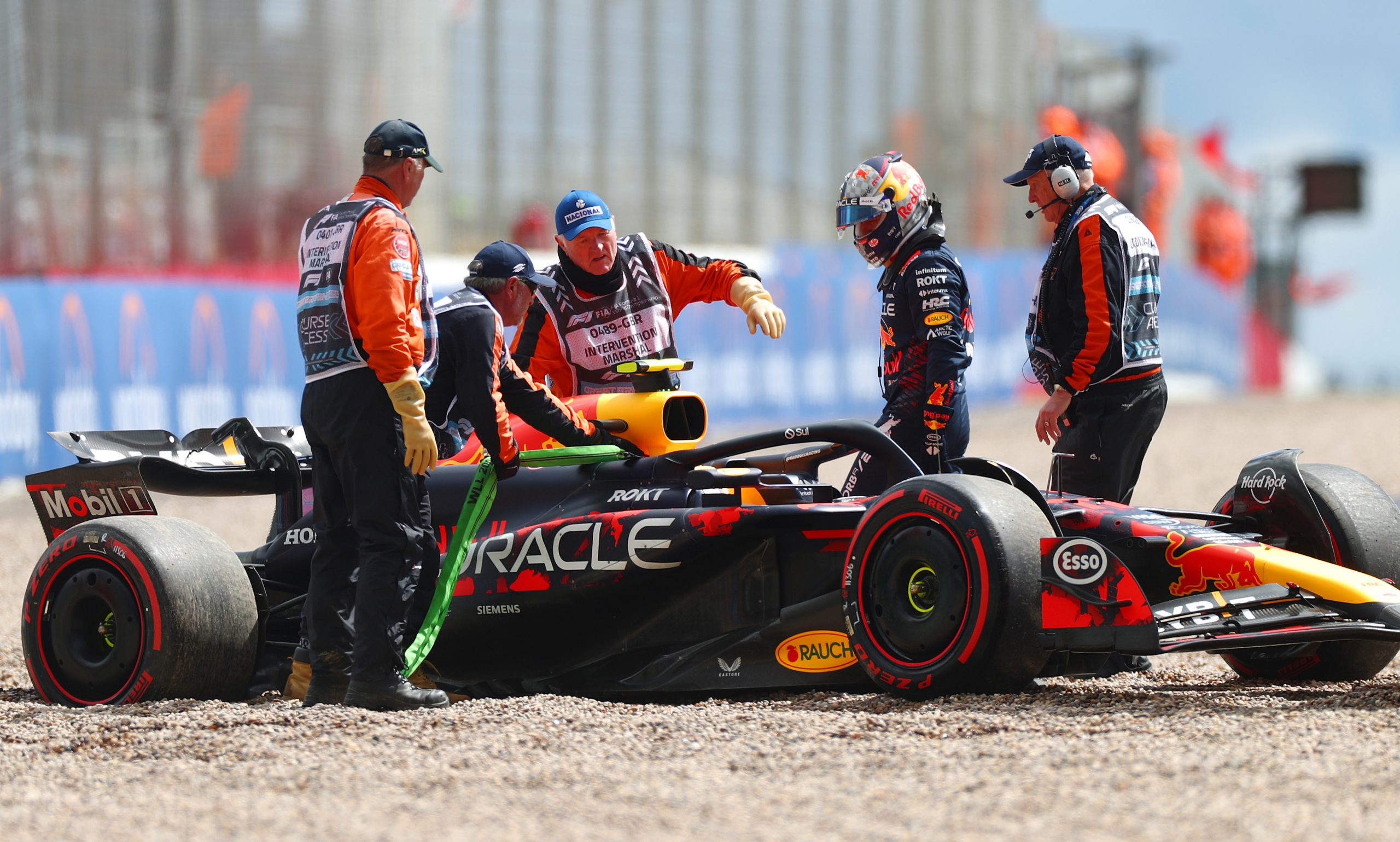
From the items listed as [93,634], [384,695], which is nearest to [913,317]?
[384,695]

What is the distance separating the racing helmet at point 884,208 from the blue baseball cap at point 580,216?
34.2 inches

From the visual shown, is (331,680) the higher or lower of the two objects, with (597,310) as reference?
lower

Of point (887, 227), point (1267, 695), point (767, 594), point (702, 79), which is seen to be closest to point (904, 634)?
point (767, 594)

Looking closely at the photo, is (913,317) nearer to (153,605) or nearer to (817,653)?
(817,653)

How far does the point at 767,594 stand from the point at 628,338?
61.6 inches

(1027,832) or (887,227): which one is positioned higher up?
(887,227)

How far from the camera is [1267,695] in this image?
4910 millimetres

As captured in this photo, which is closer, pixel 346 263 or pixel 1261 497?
pixel 346 263

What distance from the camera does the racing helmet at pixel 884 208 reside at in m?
6.01

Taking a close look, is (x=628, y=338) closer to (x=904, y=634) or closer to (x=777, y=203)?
(x=904, y=634)

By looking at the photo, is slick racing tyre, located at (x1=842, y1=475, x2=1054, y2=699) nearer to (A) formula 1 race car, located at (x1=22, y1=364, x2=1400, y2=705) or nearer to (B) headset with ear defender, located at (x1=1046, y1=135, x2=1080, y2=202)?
(A) formula 1 race car, located at (x1=22, y1=364, x2=1400, y2=705)

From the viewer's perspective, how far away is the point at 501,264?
5523 mm

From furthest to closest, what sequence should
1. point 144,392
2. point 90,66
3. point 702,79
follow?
point 702,79 < point 90,66 < point 144,392

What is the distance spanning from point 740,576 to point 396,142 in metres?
1.66
